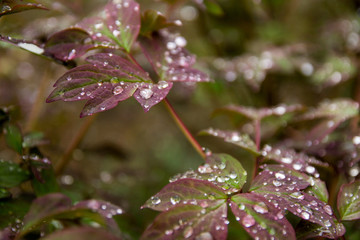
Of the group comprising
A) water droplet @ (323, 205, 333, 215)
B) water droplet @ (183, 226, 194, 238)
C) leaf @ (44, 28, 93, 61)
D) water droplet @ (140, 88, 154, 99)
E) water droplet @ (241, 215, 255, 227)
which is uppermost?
leaf @ (44, 28, 93, 61)

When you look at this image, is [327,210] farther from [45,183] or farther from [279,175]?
[45,183]

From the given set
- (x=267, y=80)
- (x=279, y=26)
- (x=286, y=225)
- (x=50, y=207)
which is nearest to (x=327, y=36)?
(x=279, y=26)

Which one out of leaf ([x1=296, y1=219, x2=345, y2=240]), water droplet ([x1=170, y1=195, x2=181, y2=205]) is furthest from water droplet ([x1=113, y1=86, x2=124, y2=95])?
leaf ([x1=296, y1=219, x2=345, y2=240])

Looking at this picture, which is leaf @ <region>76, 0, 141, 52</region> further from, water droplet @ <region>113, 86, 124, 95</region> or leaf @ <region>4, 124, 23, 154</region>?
leaf @ <region>4, 124, 23, 154</region>

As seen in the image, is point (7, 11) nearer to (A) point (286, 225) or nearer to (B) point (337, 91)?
(A) point (286, 225)

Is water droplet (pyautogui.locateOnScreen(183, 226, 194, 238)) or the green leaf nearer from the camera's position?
water droplet (pyautogui.locateOnScreen(183, 226, 194, 238))

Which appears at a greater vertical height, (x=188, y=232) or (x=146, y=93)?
(x=146, y=93)

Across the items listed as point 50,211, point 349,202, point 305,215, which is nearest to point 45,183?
point 50,211

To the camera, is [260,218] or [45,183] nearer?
[260,218]
